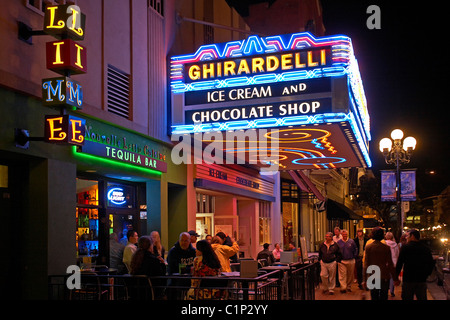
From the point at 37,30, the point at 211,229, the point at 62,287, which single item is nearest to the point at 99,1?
the point at 37,30

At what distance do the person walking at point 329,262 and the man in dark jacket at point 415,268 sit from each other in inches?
294

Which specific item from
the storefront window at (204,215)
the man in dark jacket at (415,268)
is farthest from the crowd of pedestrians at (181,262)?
the storefront window at (204,215)

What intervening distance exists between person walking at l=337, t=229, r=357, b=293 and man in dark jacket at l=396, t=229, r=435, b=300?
7.91 metres

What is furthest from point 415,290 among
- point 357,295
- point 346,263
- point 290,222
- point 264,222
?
point 290,222

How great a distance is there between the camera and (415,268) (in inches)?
390

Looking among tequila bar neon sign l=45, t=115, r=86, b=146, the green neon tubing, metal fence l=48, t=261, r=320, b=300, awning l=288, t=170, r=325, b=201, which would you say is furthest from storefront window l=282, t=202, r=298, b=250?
tequila bar neon sign l=45, t=115, r=86, b=146

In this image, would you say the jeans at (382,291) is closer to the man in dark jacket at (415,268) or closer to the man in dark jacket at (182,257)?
the man in dark jacket at (415,268)

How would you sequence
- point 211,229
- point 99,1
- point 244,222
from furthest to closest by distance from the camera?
point 244,222 → point 211,229 → point 99,1

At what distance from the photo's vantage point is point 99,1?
526 inches

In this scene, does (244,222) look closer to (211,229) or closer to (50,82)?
(211,229)

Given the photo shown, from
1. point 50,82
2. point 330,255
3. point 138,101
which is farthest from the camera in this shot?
point 330,255

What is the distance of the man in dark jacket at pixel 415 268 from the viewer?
32.4ft
